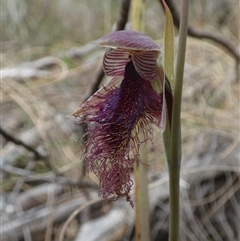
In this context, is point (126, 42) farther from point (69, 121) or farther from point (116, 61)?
point (69, 121)

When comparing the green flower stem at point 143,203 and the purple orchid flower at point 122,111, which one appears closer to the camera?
the purple orchid flower at point 122,111

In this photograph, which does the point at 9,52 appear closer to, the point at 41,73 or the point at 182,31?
the point at 41,73

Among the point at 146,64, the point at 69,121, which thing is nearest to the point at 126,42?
the point at 146,64

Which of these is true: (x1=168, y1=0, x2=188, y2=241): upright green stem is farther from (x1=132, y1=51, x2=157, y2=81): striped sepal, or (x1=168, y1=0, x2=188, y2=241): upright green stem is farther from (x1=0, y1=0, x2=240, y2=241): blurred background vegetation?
(x1=0, y1=0, x2=240, y2=241): blurred background vegetation

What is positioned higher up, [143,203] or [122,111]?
[122,111]

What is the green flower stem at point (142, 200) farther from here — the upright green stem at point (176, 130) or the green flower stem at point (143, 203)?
the upright green stem at point (176, 130)

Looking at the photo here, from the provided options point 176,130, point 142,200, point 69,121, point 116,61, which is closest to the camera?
point 176,130

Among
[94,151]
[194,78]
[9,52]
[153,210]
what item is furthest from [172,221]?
[9,52]

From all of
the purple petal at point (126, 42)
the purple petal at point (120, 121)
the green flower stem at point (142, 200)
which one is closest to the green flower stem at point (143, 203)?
the green flower stem at point (142, 200)
